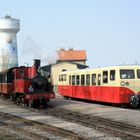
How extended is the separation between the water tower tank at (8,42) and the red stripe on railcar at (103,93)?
5916cm

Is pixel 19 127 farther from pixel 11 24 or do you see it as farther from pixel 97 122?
pixel 11 24

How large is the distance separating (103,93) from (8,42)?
7159cm

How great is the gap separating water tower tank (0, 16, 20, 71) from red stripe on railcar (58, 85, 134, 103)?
59.2 meters

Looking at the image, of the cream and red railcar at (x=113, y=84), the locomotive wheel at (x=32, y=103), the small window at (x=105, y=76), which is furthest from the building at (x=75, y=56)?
the small window at (x=105, y=76)

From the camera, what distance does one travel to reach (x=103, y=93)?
2477cm

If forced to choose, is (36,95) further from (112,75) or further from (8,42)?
(8,42)

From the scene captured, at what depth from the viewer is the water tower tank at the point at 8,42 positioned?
297ft

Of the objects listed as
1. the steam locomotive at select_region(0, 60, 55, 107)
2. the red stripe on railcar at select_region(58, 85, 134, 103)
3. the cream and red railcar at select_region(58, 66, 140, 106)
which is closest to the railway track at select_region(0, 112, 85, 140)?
the red stripe on railcar at select_region(58, 85, 134, 103)

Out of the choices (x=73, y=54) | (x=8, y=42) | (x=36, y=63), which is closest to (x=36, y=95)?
(x=36, y=63)

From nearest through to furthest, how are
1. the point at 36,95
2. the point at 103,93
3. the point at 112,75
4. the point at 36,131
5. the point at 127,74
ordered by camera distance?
the point at 36,131 < the point at 127,74 < the point at 112,75 < the point at 103,93 < the point at 36,95

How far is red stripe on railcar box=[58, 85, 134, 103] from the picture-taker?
22750mm

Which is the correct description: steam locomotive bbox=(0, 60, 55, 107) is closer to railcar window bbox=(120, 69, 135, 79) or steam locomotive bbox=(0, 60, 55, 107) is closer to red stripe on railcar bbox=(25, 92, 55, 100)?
red stripe on railcar bbox=(25, 92, 55, 100)

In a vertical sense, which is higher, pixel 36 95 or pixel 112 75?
pixel 112 75

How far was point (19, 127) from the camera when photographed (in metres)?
15.3
